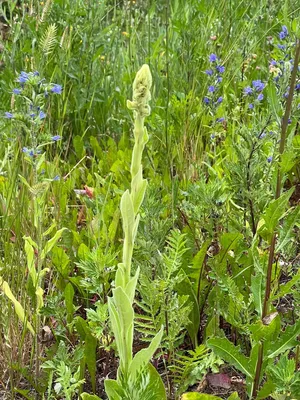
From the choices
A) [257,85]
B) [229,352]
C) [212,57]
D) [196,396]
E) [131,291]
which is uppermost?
[212,57]

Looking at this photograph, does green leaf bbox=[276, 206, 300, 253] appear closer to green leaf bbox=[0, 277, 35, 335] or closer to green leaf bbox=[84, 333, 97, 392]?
green leaf bbox=[84, 333, 97, 392]

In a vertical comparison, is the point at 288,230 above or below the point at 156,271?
above

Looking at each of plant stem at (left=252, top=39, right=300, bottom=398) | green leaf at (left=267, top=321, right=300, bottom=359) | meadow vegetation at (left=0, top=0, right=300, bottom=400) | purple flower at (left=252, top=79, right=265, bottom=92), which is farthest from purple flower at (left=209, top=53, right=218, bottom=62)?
green leaf at (left=267, top=321, right=300, bottom=359)

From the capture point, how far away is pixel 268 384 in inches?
49.9

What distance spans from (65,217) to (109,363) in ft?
2.08

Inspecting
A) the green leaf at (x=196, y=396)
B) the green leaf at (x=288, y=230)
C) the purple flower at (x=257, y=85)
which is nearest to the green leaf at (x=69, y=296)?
the green leaf at (x=196, y=396)

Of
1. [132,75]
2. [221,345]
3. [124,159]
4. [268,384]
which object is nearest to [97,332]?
[221,345]

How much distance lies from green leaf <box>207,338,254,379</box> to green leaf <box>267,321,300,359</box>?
63 mm

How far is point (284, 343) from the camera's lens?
4.18 ft

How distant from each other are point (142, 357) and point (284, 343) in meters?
0.40

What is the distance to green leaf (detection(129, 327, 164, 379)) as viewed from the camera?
1.01 metres

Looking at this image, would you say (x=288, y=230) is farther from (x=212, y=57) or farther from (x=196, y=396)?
(x=212, y=57)

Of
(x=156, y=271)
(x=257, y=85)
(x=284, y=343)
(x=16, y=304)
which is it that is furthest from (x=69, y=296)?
(x=257, y=85)

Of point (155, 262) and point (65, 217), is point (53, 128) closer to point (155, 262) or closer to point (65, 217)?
point (65, 217)
